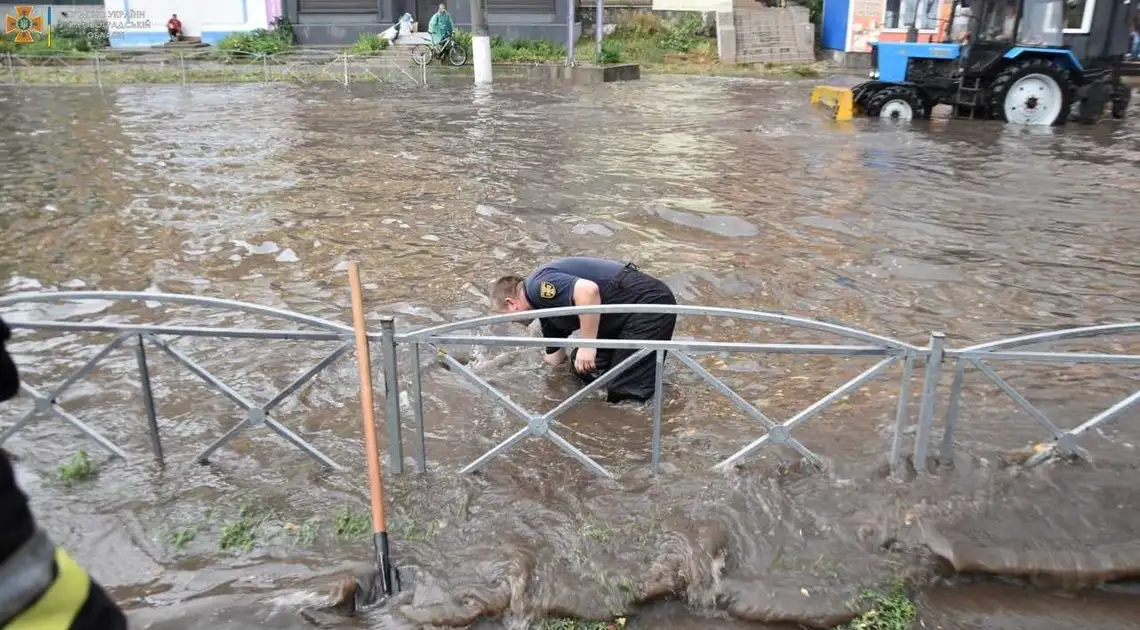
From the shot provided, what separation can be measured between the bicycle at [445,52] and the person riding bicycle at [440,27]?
0.12 m

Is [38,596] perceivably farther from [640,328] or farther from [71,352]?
[71,352]

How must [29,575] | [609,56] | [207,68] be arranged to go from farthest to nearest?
[609,56]
[207,68]
[29,575]

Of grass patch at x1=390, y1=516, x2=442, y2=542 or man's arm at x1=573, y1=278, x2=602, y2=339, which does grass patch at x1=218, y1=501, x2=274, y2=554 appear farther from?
man's arm at x1=573, y1=278, x2=602, y2=339

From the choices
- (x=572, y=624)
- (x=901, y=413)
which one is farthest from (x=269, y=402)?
(x=901, y=413)

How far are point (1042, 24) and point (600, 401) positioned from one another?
12.8 metres

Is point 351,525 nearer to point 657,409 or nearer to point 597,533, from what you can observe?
point 597,533

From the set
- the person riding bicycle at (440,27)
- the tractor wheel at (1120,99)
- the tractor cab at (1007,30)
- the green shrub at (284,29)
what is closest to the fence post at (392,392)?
the tractor cab at (1007,30)

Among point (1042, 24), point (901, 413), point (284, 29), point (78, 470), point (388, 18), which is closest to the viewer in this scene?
point (901, 413)

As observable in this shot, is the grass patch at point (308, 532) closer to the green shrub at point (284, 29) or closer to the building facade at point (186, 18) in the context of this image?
the green shrub at point (284, 29)

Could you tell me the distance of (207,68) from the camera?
23484 millimetres

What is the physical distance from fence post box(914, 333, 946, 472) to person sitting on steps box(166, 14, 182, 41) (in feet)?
93.2

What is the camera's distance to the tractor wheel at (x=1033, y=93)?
14094 millimetres

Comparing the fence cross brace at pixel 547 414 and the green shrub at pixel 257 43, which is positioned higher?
the green shrub at pixel 257 43

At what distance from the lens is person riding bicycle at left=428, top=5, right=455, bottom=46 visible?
79.2 ft
